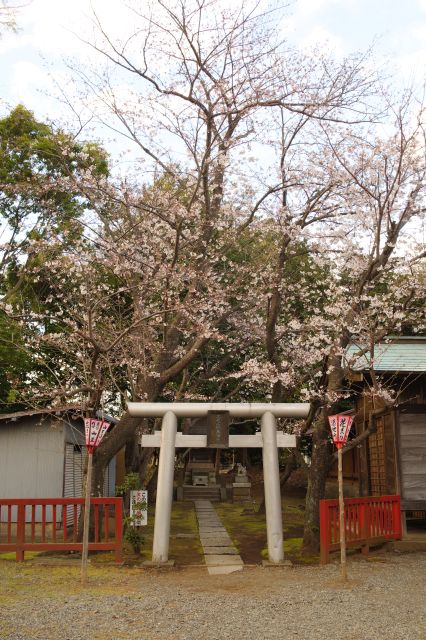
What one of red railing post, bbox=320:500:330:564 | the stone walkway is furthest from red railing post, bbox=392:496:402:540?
the stone walkway

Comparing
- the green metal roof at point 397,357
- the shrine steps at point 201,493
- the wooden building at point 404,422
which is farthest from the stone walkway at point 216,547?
the shrine steps at point 201,493

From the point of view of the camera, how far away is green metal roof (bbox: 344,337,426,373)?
37.3 feet

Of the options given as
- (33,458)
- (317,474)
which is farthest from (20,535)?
(317,474)

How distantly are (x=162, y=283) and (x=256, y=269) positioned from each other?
2637mm

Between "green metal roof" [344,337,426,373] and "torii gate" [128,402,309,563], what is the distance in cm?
167

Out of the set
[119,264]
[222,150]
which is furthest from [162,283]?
[222,150]

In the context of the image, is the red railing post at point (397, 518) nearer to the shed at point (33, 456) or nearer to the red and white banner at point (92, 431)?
the red and white banner at point (92, 431)

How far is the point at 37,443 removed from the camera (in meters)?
15.2

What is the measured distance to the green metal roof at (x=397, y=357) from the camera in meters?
11.4

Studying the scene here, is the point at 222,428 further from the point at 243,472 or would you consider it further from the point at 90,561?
the point at 243,472

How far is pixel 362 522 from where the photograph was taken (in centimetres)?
1091

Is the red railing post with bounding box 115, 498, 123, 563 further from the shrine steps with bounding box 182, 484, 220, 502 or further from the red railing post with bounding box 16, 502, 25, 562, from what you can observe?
the shrine steps with bounding box 182, 484, 220, 502

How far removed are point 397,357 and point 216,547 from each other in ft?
17.9

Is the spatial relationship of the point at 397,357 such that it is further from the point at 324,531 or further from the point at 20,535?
the point at 20,535
